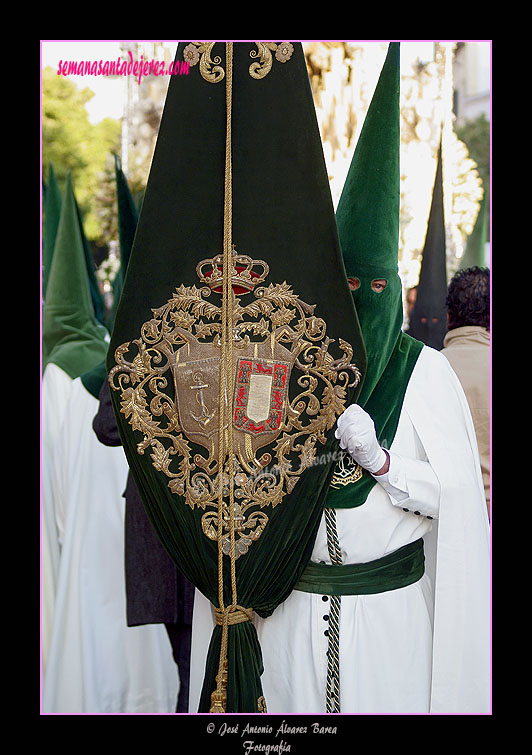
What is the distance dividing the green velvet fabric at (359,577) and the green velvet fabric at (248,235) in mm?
69

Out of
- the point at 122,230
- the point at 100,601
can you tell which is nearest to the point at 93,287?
the point at 122,230

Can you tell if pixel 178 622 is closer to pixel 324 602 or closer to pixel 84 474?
pixel 84 474

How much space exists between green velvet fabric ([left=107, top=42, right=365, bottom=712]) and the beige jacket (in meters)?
1.19

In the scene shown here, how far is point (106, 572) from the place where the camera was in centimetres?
388

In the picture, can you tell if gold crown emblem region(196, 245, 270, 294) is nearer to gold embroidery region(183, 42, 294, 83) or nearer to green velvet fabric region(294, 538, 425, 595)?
gold embroidery region(183, 42, 294, 83)

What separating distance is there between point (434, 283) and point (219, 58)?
1.81 meters

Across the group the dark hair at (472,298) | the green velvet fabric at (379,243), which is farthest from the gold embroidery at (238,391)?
the dark hair at (472,298)

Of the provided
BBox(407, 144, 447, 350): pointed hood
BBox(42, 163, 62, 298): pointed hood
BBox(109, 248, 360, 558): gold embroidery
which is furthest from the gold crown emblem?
BBox(42, 163, 62, 298): pointed hood

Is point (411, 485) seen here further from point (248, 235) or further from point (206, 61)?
point (206, 61)

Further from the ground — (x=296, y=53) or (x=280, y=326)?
(x=296, y=53)

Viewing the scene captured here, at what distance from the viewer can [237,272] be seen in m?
2.44

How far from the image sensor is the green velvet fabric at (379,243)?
8.20 ft
